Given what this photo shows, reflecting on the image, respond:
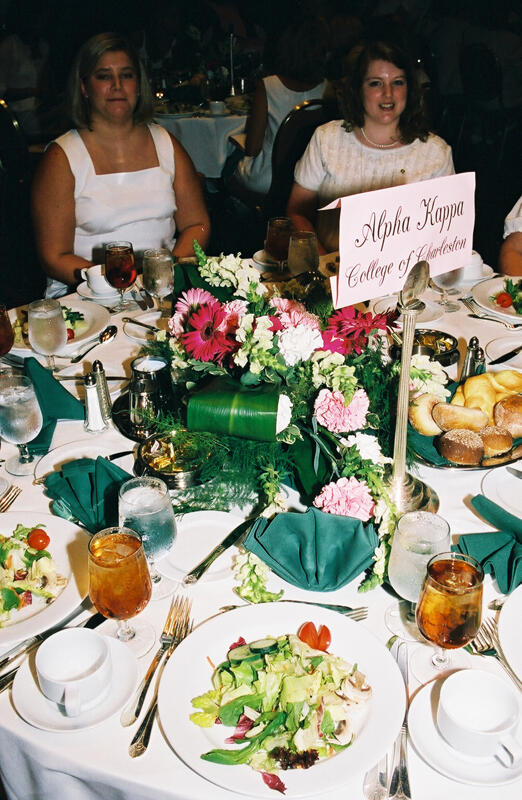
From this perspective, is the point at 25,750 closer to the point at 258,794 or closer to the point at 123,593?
the point at 123,593

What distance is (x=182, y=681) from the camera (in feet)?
Answer: 3.39

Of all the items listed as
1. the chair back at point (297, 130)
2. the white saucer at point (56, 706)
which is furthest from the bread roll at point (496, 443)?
the chair back at point (297, 130)

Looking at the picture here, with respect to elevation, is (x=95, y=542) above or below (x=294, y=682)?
above

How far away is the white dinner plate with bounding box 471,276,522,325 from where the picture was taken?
88.8 inches

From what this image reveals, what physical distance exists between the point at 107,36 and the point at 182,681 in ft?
9.62

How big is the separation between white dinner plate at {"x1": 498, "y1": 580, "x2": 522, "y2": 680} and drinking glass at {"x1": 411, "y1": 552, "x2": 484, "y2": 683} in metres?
0.07

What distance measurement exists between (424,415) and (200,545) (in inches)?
23.9

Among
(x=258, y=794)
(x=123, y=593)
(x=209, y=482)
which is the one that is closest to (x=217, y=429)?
(x=209, y=482)

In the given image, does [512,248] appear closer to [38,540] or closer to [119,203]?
[119,203]

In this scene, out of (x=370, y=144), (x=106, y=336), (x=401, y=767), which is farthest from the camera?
(x=370, y=144)

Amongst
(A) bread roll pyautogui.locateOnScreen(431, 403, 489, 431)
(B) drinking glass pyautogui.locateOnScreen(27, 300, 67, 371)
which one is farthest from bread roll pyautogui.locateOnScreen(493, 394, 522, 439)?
(B) drinking glass pyautogui.locateOnScreen(27, 300, 67, 371)

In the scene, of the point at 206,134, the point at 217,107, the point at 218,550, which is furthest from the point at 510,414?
the point at 217,107

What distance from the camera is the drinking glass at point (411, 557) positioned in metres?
1.12

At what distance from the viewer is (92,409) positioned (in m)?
1.72
